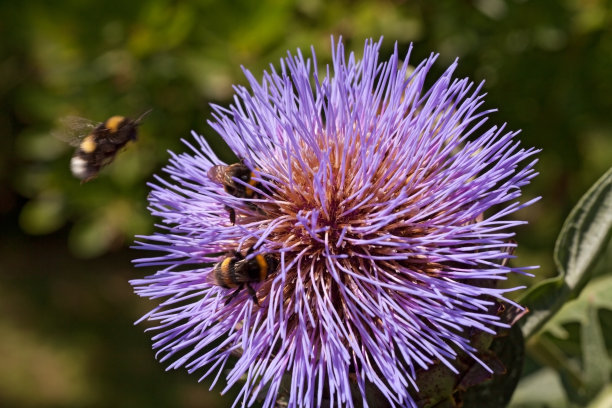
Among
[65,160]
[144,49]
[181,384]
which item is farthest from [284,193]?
[181,384]

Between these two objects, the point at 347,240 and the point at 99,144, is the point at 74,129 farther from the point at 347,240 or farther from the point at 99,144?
the point at 347,240

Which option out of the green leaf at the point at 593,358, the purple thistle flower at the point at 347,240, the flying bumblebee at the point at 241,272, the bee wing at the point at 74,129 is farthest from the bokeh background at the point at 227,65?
the flying bumblebee at the point at 241,272

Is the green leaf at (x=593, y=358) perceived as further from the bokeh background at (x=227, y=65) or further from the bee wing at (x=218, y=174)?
the bee wing at (x=218, y=174)

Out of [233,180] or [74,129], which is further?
[74,129]

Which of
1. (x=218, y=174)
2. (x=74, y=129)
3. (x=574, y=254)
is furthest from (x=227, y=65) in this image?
(x=574, y=254)

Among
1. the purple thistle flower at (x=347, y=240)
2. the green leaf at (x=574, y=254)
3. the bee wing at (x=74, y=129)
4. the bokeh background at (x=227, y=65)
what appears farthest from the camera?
the bokeh background at (x=227, y=65)
